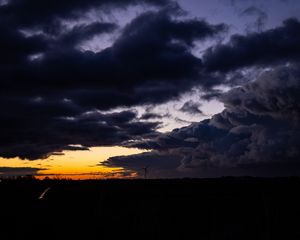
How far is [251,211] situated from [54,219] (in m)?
15.4

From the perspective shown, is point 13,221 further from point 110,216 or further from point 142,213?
point 142,213

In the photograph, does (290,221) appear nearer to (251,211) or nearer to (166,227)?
(166,227)

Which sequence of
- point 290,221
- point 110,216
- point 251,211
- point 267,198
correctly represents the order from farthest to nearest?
point 251,211 → point 110,216 → point 290,221 → point 267,198

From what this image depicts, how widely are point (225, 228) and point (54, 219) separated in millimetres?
12864

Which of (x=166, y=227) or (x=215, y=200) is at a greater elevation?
(x=215, y=200)

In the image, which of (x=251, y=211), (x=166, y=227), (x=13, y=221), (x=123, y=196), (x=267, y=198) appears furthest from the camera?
(x=123, y=196)

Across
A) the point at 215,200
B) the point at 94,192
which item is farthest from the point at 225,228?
the point at 94,192

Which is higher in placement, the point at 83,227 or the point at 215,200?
the point at 215,200

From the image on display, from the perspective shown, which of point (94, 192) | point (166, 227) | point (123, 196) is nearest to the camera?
point (166, 227)

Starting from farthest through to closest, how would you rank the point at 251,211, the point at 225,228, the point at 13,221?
the point at 251,211, the point at 13,221, the point at 225,228

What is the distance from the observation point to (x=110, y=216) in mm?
24750

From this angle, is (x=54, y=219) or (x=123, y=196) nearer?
(x=54, y=219)

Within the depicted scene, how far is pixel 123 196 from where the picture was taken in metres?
44.4

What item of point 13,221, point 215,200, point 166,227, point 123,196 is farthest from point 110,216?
point 123,196
